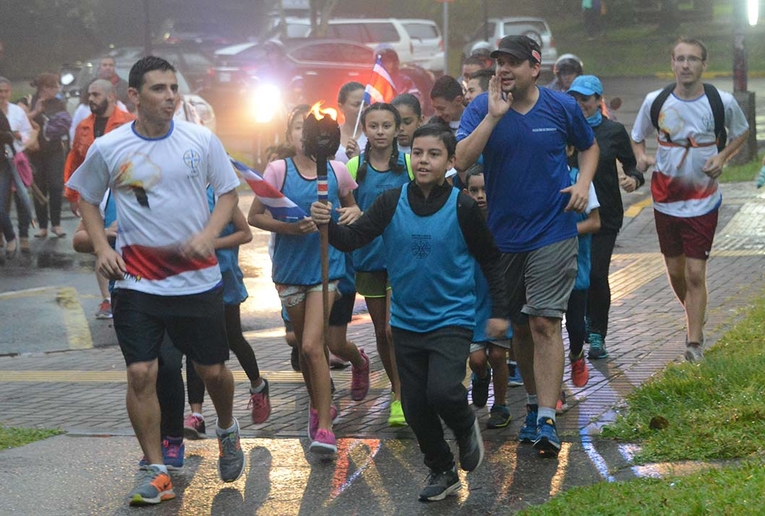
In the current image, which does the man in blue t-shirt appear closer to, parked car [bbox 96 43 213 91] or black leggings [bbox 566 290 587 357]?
black leggings [bbox 566 290 587 357]

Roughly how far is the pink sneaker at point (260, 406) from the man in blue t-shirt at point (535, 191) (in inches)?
66.2

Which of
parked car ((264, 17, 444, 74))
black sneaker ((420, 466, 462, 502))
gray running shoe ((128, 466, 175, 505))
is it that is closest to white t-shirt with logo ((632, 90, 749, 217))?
black sneaker ((420, 466, 462, 502))

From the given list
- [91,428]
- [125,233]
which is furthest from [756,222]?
Answer: [125,233]

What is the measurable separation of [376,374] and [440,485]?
305 centimetres

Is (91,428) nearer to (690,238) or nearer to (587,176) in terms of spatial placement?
(587,176)

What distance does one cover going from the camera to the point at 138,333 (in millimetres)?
5844

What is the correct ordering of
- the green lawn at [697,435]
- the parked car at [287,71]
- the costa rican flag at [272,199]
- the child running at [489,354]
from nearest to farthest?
the green lawn at [697,435], the costa rican flag at [272,199], the child running at [489,354], the parked car at [287,71]

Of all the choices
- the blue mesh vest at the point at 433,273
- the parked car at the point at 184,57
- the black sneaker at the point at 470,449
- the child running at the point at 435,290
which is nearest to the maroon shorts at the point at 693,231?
the child running at the point at 435,290

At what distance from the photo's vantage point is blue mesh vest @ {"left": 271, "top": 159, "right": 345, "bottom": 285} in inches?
269

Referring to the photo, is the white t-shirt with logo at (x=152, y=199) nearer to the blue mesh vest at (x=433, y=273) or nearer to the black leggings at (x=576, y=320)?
the blue mesh vest at (x=433, y=273)

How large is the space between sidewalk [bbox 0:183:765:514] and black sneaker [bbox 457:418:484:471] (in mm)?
119

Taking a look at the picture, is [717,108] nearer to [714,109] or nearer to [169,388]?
[714,109]

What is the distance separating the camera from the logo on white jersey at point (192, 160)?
19.4 ft

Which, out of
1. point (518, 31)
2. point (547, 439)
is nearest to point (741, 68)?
point (547, 439)
